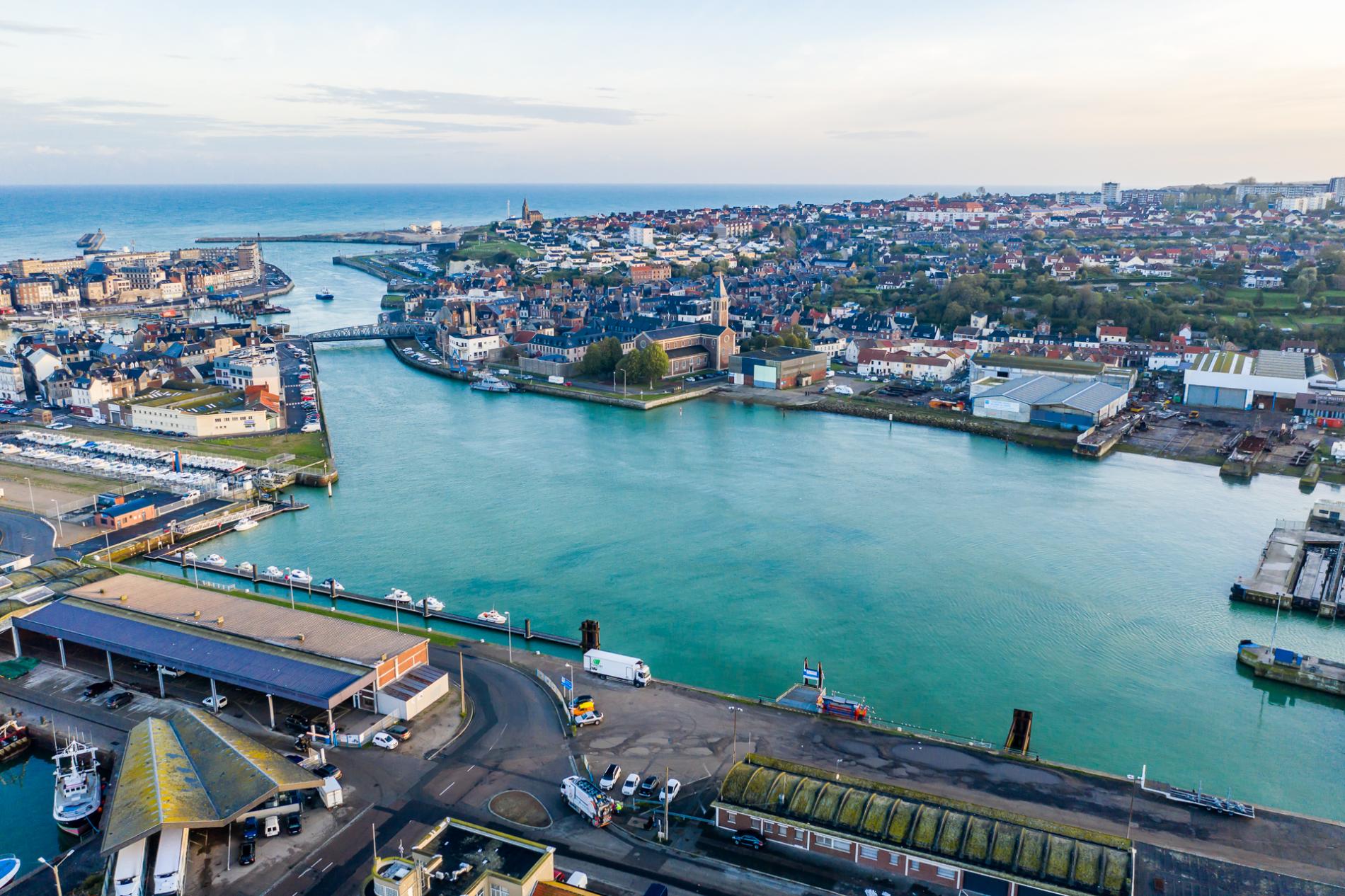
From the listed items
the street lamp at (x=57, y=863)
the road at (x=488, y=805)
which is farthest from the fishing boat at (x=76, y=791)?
the road at (x=488, y=805)

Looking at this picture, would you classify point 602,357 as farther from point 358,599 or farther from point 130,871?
point 130,871

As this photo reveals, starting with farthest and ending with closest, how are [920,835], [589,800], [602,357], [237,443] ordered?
[602,357] → [237,443] → [589,800] → [920,835]

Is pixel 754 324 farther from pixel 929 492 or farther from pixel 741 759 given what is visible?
pixel 741 759

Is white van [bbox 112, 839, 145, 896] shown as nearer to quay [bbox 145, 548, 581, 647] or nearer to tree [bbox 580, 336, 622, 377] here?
quay [bbox 145, 548, 581, 647]

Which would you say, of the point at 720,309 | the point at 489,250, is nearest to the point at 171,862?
the point at 720,309

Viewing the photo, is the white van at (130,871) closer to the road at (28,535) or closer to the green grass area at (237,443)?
the road at (28,535)
